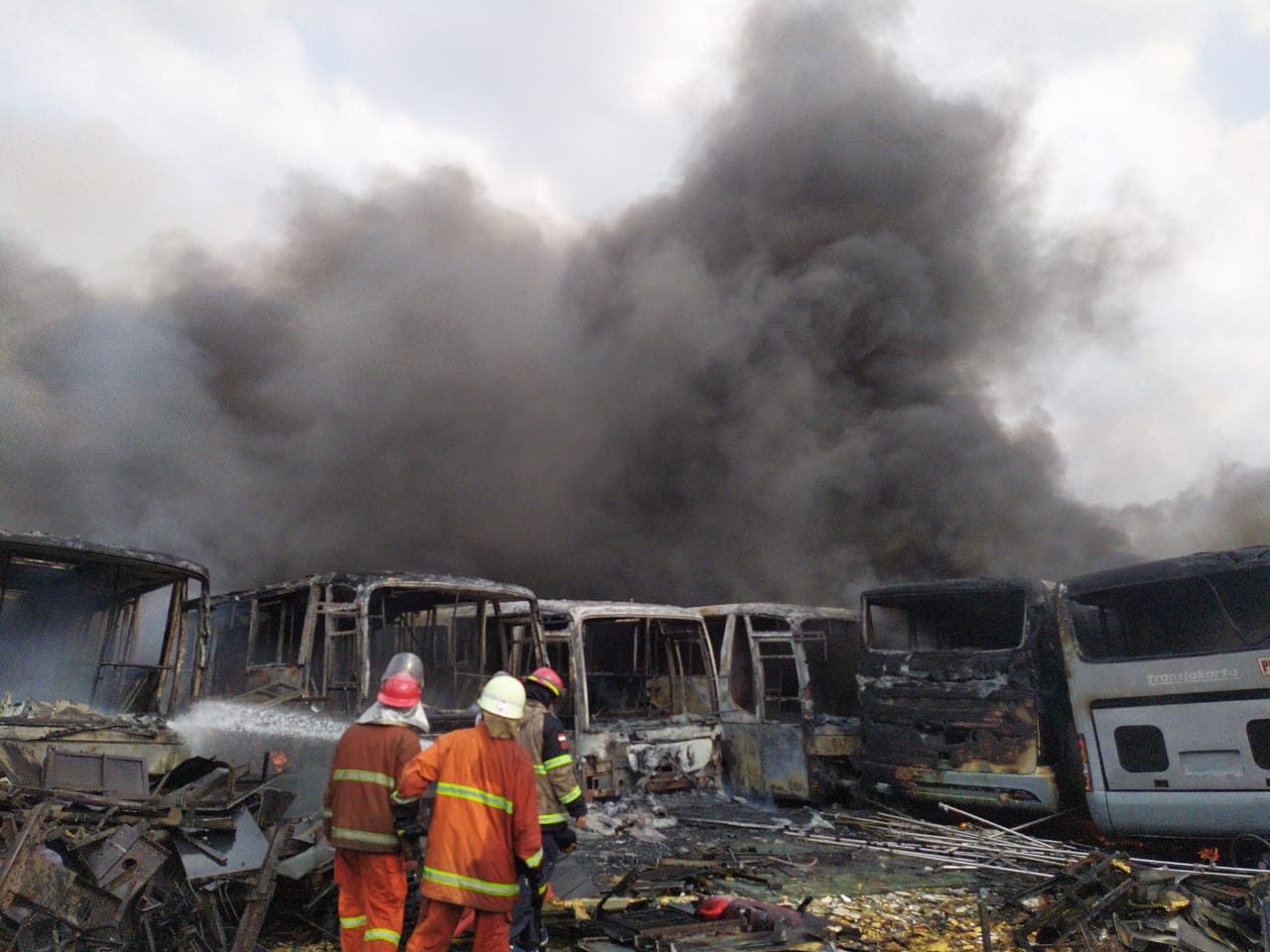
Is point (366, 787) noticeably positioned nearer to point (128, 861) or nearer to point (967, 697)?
point (128, 861)

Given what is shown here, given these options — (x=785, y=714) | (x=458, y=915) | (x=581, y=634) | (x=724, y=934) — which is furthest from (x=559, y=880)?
(x=785, y=714)

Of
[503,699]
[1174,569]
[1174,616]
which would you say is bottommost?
[503,699]

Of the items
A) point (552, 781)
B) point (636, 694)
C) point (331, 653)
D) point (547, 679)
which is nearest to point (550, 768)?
point (552, 781)

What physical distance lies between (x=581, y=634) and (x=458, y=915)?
4595mm

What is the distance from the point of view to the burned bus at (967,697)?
6.40 m

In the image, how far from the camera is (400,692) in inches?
139

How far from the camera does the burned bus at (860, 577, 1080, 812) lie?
21.0 feet

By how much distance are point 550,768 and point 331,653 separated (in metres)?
2.91

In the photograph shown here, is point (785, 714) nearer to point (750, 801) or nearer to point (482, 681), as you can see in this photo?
point (750, 801)

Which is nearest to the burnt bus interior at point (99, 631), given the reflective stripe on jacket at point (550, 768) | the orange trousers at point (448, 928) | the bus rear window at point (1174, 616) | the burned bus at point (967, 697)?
the reflective stripe on jacket at point (550, 768)

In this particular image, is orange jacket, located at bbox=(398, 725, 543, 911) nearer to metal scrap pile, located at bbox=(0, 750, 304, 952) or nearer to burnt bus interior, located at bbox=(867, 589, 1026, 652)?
metal scrap pile, located at bbox=(0, 750, 304, 952)

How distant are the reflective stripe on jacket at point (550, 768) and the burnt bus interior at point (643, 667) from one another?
4135mm

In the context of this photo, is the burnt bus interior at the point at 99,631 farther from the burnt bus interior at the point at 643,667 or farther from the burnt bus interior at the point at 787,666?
the burnt bus interior at the point at 787,666

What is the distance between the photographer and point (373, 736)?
345 cm
